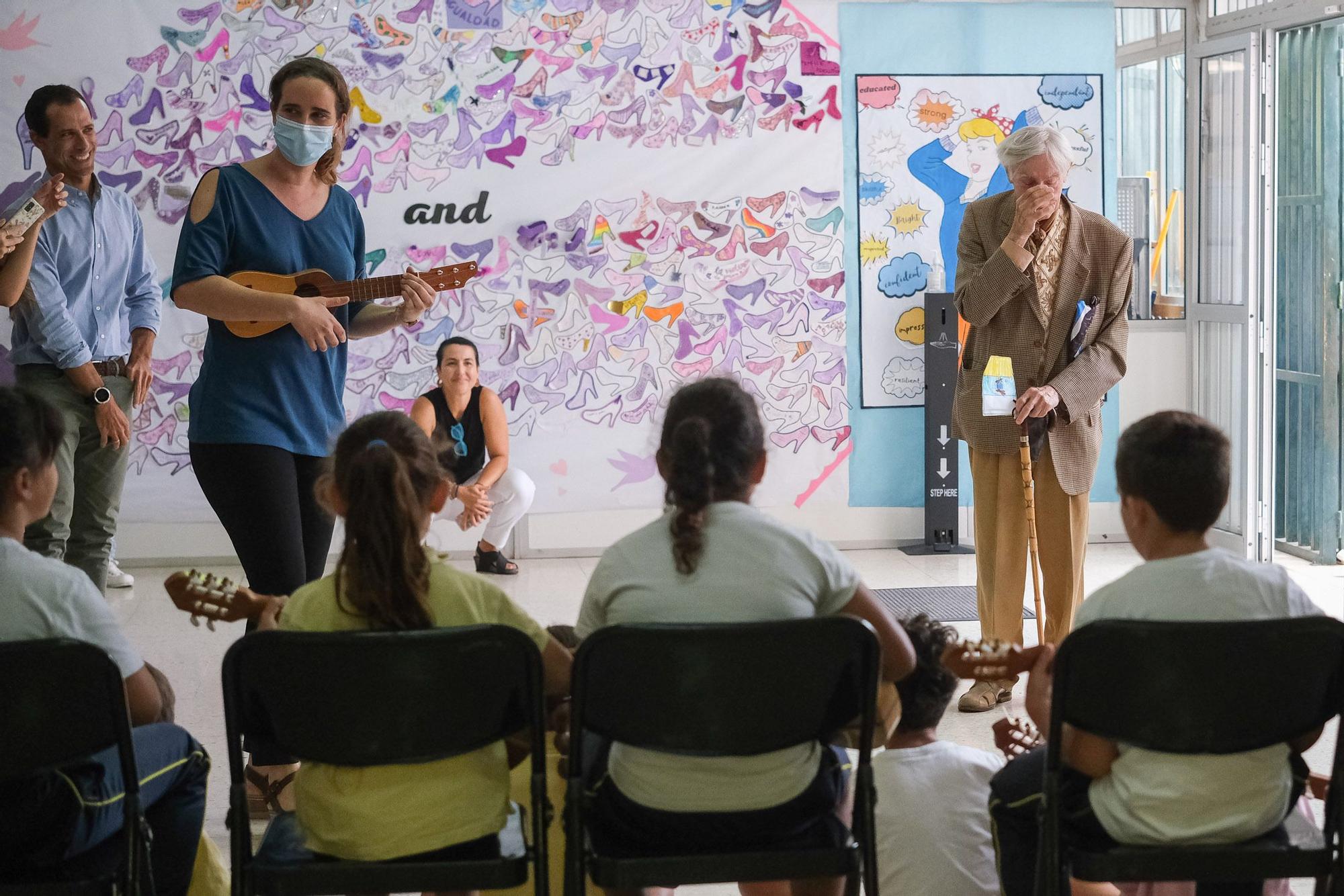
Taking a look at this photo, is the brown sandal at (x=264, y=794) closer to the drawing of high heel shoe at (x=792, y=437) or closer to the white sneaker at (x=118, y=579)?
the white sneaker at (x=118, y=579)

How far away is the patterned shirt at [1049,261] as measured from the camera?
365cm

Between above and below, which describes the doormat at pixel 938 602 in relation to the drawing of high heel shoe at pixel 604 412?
below

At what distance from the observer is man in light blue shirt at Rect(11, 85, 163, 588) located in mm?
4043

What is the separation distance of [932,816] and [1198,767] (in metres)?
0.44

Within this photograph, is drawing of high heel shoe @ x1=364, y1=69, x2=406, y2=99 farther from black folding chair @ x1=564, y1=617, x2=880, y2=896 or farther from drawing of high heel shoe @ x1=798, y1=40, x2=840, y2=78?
black folding chair @ x1=564, y1=617, x2=880, y2=896

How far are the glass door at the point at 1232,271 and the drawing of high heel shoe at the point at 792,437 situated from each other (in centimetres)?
178

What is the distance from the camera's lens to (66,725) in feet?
5.81

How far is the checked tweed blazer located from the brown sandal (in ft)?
6.58

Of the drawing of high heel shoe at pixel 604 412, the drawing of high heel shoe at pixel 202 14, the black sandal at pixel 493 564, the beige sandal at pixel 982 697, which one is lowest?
the beige sandal at pixel 982 697

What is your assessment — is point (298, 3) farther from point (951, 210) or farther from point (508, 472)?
point (951, 210)

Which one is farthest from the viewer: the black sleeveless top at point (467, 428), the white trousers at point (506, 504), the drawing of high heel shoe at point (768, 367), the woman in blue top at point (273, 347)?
the drawing of high heel shoe at point (768, 367)

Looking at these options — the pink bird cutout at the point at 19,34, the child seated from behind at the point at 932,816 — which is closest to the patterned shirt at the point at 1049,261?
the child seated from behind at the point at 932,816

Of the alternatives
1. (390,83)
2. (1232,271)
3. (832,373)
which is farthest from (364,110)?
(1232,271)

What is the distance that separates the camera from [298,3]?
223 inches
